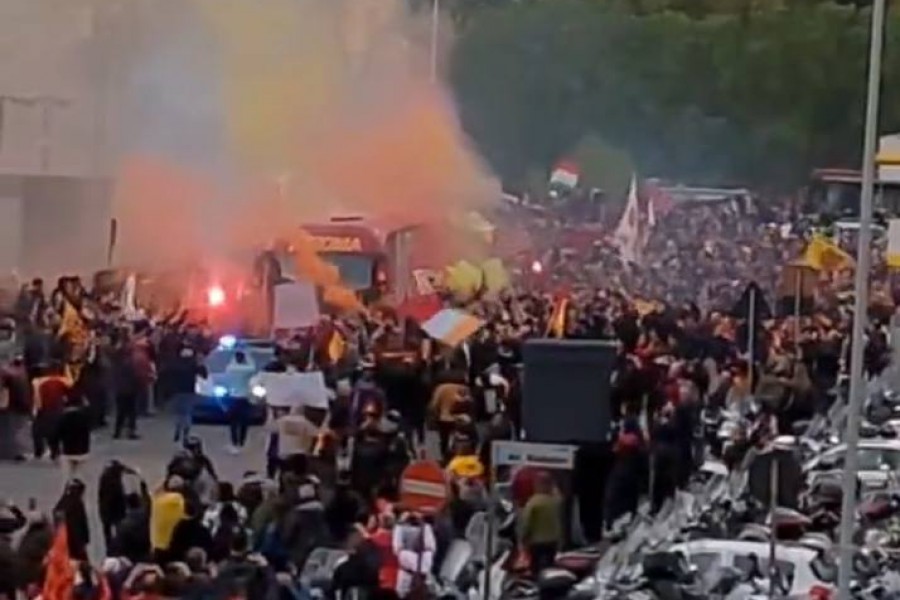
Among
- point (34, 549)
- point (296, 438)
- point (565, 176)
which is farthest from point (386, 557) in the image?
point (565, 176)

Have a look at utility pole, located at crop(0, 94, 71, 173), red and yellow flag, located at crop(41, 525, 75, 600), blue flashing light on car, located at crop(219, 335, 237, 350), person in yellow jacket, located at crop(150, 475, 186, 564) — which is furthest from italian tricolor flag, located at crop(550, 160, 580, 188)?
red and yellow flag, located at crop(41, 525, 75, 600)

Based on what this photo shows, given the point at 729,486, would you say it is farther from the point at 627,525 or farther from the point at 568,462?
the point at 568,462

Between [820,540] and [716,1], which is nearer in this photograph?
[820,540]

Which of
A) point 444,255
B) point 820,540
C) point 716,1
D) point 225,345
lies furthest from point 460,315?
point 716,1

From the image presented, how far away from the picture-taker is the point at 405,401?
8.48 metres

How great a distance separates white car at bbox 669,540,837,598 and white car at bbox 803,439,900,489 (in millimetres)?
1205

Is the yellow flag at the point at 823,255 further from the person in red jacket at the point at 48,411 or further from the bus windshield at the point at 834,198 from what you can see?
the person in red jacket at the point at 48,411

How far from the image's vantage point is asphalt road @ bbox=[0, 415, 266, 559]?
7.42m

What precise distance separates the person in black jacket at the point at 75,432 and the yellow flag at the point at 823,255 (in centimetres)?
455

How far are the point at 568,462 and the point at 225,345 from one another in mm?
2472

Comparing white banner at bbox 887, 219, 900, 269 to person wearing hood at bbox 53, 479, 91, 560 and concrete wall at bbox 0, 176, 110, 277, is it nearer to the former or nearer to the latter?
concrete wall at bbox 0, 176, 110, 277

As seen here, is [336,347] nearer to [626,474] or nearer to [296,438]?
[296,438]

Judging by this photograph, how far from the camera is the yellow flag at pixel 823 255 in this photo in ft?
35.6

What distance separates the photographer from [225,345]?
340 inches
